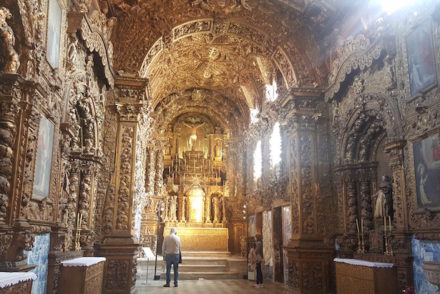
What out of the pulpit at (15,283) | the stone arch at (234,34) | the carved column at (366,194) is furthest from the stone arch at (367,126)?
Answer: the pulpit at (15,283)

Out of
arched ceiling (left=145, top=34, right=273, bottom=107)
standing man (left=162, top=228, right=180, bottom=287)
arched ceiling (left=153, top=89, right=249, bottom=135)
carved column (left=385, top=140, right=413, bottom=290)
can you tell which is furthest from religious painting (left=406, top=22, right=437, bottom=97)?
arched ceiling (left=153, top=89, right=249, bottom=135)

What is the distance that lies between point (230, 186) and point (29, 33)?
15393 millimetres

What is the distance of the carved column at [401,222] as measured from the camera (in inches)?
275

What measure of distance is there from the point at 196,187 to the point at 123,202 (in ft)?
31.7

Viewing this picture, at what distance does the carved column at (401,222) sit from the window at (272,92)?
21.0ft

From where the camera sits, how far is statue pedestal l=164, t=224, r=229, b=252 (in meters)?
18.1

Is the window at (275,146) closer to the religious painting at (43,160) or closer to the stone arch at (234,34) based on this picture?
the stone arch at (234,34)

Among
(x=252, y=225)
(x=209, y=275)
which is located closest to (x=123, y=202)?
(x=209, y=275)

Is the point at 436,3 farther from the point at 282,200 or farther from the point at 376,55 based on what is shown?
the point at 282,200

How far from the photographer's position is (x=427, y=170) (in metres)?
6.61

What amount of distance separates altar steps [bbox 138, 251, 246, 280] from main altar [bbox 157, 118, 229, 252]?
221 centimetres

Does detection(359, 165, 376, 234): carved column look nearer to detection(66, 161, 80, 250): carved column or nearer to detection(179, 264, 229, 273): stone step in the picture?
detection(66, 161, 80, 250): carved column

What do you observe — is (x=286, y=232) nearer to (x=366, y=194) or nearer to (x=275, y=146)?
(x=275, y=146)

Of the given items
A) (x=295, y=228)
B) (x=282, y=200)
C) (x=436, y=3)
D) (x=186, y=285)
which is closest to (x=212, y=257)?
(x=186, y=285)
